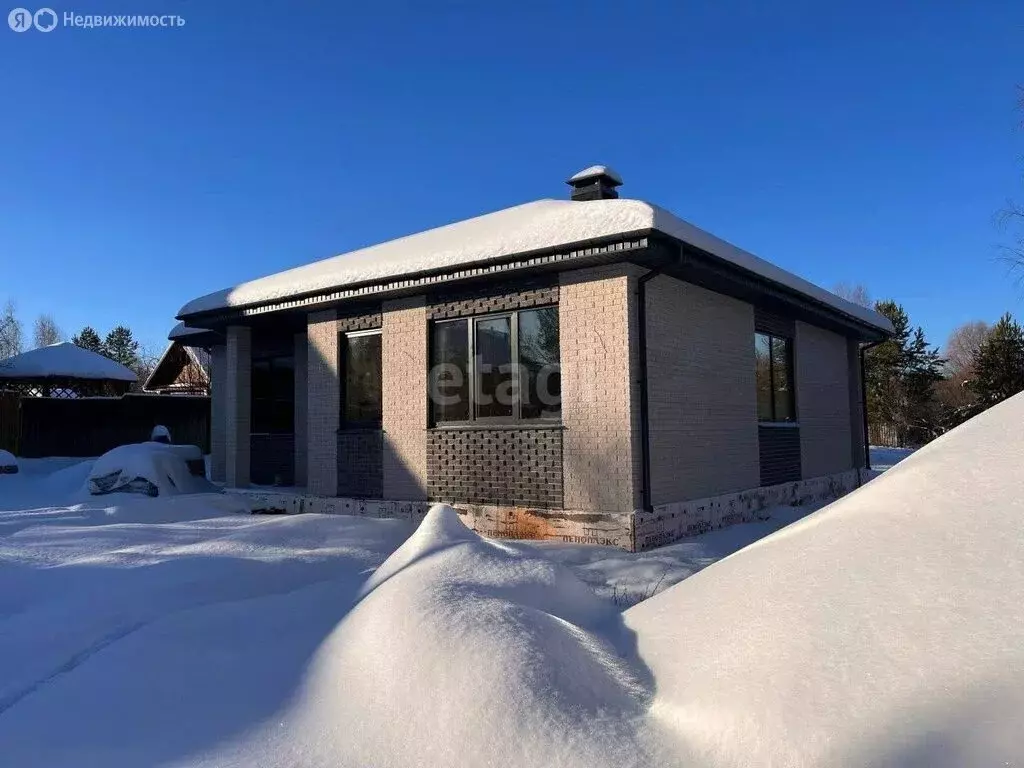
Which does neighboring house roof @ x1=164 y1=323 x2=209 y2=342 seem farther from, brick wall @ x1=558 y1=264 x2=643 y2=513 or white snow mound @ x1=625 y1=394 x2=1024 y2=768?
white snow mound @ x1=625 y1=394 x2=1024 y2=768

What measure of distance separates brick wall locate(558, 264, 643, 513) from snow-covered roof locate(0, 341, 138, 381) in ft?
68.3

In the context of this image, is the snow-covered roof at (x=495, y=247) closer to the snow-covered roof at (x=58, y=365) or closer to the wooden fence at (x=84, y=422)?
the wooden fence at (x=84, y=422)

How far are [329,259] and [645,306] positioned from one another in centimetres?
536

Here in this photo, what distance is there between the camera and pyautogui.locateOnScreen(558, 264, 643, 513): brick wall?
6.74m

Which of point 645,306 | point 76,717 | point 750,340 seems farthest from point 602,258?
point 76,717

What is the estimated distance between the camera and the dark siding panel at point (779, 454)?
936 centimetres

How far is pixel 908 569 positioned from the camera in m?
2.21

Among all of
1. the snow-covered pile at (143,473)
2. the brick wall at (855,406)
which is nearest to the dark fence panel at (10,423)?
the snow-covered pile at (143,473)

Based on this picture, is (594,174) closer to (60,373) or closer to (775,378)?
(775,378)

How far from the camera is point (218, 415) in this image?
484 inches

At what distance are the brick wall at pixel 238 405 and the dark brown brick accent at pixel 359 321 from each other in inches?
92.3

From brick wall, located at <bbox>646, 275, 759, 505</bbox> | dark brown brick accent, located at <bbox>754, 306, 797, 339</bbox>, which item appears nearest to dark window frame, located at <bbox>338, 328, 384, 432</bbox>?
brick wall, located at <bbox>646, 275, 759, 505</bbox>

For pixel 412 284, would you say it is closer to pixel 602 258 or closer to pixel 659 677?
pixel 602 258

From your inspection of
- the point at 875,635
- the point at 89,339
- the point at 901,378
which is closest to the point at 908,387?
the point at 901,378
